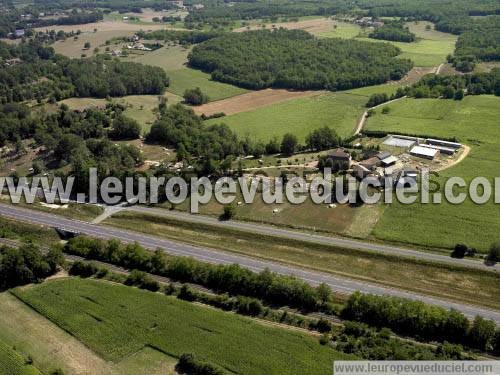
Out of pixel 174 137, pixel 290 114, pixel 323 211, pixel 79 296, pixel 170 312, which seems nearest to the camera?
pixel 170 312

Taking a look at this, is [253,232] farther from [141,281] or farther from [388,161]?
[388,161]

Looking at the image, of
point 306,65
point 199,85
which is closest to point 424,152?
point 306,65

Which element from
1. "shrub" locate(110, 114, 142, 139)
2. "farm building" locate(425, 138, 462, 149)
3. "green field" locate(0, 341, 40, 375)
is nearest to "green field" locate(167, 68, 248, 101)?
"shrub" locate(110, 114, 142, 139)

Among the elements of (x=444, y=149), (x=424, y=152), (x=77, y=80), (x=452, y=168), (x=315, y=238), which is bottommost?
(x=315, y=238)

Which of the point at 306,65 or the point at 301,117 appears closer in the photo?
the point at 301,117

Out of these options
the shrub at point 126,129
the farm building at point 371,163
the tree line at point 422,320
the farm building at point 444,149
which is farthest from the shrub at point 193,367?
the shrub at point 126,129

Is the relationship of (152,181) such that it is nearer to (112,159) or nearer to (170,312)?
(112,159)

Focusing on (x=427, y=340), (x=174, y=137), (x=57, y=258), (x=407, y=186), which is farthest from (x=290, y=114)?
(x=427, y=340)

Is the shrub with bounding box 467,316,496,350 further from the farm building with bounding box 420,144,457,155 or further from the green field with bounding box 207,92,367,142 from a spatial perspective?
the green field with bounding box 207,92,367,142
